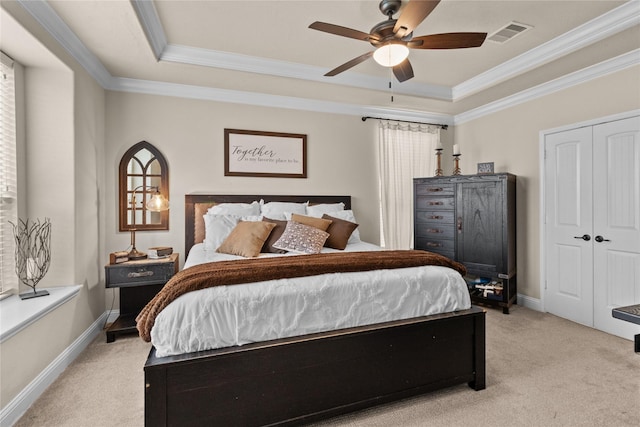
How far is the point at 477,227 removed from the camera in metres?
3.94

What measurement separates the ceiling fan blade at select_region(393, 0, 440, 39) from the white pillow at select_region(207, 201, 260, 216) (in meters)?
2.24

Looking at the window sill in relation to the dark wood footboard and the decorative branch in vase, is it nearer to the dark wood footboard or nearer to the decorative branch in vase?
the decorative branch in vase

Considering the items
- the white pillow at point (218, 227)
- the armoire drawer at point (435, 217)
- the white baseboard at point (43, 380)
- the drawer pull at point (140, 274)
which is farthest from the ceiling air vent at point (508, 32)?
the white baseboard at point (43, 380)

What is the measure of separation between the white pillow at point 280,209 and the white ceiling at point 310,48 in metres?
Answer: 1.34

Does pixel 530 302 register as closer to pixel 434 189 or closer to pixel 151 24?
pixel 434 189

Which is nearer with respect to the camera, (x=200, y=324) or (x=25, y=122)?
(x=200, y=324)

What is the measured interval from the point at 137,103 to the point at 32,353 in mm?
2556

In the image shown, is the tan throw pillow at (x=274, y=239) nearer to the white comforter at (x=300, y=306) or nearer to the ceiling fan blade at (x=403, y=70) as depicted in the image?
the white comforter at (x=300, y=306)

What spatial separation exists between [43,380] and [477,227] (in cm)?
424

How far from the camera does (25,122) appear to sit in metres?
2.55

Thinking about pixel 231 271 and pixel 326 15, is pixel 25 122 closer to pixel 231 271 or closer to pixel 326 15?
pixel 231 271

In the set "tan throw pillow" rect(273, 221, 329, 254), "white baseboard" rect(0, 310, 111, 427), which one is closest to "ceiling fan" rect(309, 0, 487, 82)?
"tan throw pillow" rect(273, 221, 329, 254)

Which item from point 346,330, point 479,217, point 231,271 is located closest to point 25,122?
point 231,271

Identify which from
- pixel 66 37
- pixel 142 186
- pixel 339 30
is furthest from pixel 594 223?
pixel 66 37
